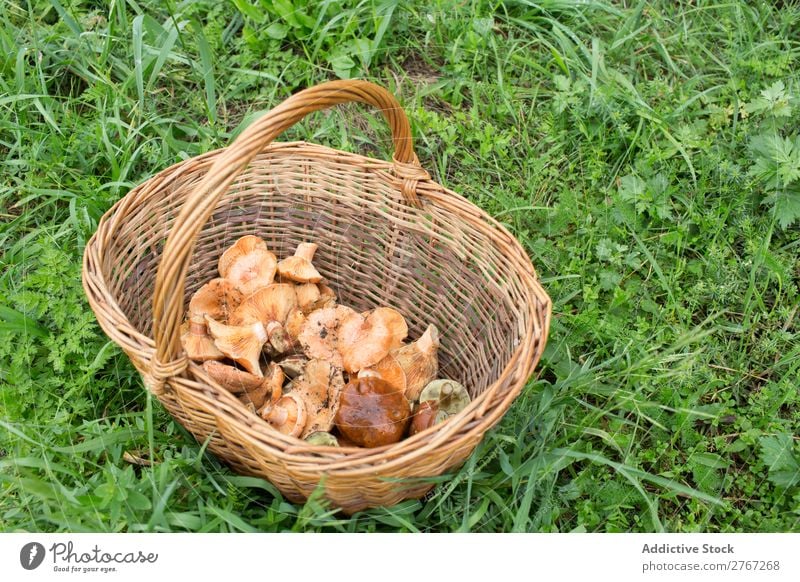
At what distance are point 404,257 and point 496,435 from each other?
85cm

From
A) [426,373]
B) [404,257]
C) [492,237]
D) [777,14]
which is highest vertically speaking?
[777,14]

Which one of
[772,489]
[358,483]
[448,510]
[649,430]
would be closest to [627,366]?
[649,430]

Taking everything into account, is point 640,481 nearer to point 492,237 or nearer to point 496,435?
point 496,435

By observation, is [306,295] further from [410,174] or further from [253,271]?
[410,174]

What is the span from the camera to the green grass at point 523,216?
2.49 metres

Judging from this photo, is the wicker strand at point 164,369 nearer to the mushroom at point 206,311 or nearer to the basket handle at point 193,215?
the basket handle at point 193,215

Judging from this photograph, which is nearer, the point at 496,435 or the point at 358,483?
the point at 358,483

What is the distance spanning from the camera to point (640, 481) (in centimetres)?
267

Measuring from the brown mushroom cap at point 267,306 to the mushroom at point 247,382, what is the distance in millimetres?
225

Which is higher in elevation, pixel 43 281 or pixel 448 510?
pixel 43 281

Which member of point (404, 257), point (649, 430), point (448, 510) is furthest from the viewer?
point (404, 257)

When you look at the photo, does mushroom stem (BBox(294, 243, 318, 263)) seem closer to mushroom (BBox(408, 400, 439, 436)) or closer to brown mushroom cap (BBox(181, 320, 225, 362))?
brown mushroom cap (BBox(181, 320, 225, 362))

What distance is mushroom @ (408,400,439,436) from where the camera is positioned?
244 cm
